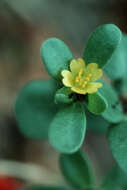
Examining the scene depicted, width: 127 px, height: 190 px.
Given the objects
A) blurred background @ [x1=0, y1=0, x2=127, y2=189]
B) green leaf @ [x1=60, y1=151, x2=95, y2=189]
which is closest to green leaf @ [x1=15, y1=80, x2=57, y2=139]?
green leaf @ [x1=60, y1=151, x2=95, y2=189]

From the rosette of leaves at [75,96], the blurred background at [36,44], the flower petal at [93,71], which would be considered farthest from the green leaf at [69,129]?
the blurred background at [36,44]

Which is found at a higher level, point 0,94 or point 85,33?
point 85,33

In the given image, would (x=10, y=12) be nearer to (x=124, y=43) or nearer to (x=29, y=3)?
(x=29, y=3)

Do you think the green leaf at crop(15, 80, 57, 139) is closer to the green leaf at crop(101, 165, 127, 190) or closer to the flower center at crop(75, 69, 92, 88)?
the flower center at crop(75, 69, 92, 88)

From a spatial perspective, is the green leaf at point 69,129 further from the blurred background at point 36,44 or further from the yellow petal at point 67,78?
the blurred background at point 36,44

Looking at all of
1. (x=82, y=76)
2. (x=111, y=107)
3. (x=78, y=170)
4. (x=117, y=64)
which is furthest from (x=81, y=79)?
(x=78, y=170)

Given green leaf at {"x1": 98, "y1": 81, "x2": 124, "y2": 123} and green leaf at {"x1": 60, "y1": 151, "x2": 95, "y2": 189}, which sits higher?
green leaf at {"x1": 98, "y1": 81, "x2": 124, "y2": 123}

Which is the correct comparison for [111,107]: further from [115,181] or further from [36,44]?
[36,44]

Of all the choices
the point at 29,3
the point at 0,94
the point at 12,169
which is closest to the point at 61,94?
the point at 12,169
